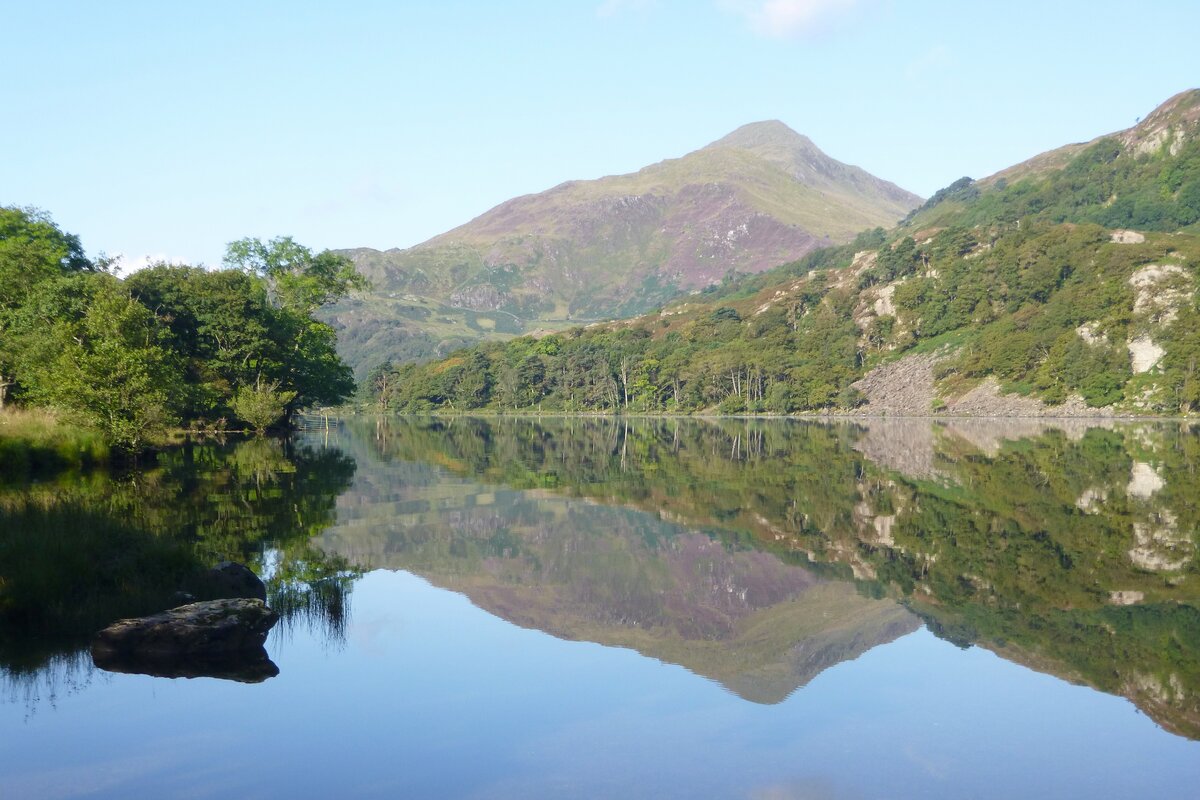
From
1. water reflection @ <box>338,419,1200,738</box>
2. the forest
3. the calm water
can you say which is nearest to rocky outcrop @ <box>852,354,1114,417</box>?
the forest

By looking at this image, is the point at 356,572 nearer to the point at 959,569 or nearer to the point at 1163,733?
the point at 959,569

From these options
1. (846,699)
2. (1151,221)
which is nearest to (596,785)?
(846,699)

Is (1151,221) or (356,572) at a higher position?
(1151,221)

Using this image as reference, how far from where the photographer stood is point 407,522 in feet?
94.7

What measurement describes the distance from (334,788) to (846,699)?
22.2 feet

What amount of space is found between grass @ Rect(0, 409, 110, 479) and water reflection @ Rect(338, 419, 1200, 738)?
12.1 m

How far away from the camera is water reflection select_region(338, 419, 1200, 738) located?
1478 centimetres

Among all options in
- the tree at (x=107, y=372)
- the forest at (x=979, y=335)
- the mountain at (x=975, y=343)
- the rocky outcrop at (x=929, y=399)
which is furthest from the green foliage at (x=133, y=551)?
the mountain at (x=975, y=343)

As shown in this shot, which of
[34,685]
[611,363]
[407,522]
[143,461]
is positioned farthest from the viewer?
[611,363]

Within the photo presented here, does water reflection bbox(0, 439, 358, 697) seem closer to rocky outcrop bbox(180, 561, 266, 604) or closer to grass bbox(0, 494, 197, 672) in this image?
grass bbox(0, 494, 197, 672)

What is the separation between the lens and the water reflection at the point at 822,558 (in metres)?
14.8

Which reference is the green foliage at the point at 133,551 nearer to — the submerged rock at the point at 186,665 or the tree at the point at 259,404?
the submerged rock at the point at 186,665

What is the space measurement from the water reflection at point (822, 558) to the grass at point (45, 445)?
1209 centimetres

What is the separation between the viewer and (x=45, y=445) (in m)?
38.8
